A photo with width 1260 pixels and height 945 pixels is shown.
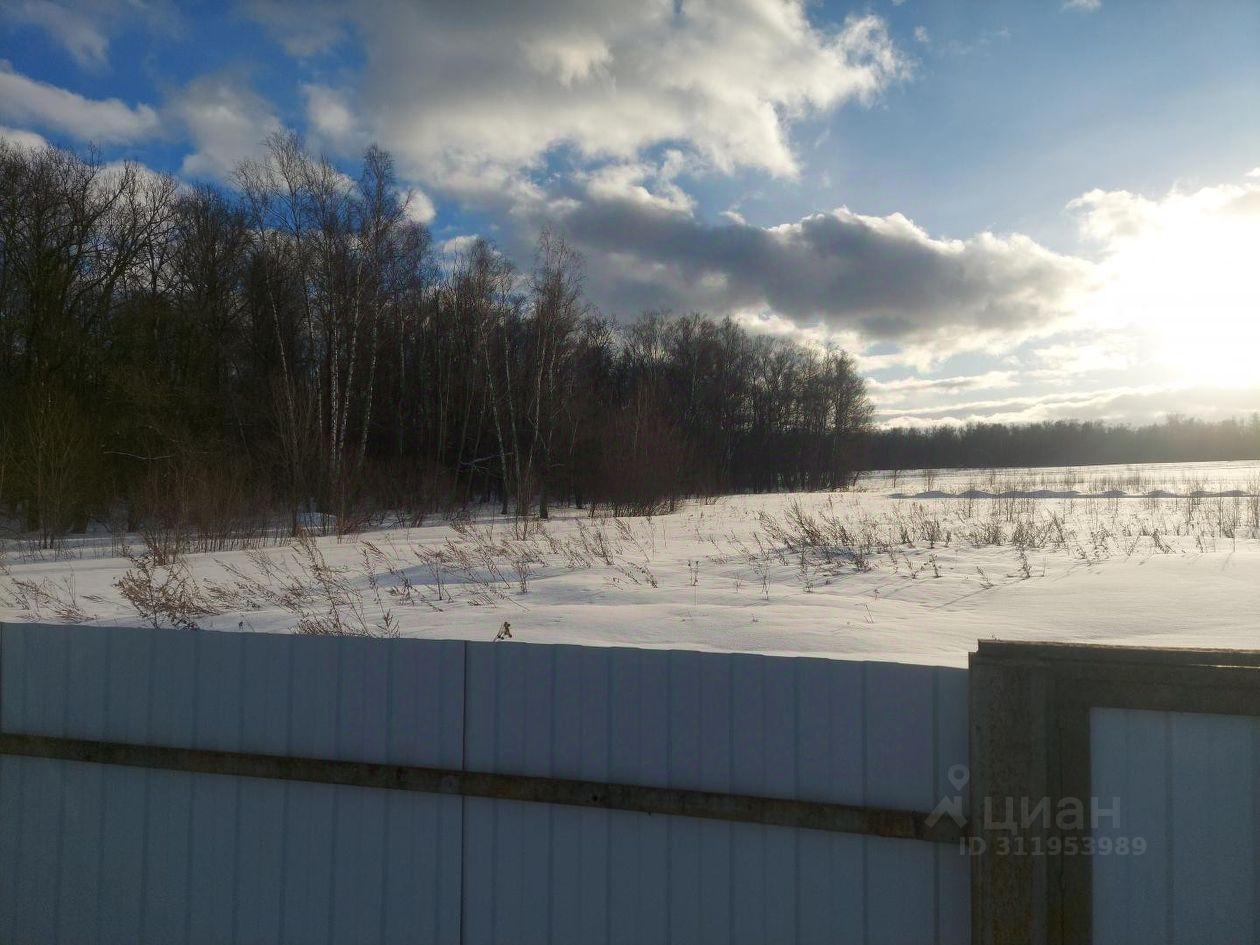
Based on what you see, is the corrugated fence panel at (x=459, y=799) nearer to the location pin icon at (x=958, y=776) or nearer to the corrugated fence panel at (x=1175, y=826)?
the location pin icon at (x=958, y=776)

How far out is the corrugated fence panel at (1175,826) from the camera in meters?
2.10

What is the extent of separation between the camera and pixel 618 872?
2.60 m

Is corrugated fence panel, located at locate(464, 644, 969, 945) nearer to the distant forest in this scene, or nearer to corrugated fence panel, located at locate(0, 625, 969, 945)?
corrugated fence panel, located at locate(0, 625, 969, 945)

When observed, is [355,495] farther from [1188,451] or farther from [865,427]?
[1188,451]

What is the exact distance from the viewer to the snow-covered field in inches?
220

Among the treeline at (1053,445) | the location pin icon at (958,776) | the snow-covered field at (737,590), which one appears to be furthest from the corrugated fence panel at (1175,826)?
the treeline at (1053,445)

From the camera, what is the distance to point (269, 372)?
85.9ft

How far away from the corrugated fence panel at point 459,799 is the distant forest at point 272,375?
1100cm

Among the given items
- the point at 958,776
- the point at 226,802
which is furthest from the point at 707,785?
the point at 226,802

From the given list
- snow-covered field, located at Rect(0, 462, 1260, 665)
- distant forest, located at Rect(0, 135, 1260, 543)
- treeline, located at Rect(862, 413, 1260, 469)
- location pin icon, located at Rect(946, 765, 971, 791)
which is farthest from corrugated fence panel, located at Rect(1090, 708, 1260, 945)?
treeline, located at Rect(862, 413, 1260, 469)

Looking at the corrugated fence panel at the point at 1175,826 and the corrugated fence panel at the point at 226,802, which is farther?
the corrugated fence panel at the point at 226,802

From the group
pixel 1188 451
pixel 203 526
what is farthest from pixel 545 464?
pixel 1188 451

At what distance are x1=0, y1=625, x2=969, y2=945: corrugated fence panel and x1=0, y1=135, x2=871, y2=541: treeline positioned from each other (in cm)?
1107

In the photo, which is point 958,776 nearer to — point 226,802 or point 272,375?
point 226,802
